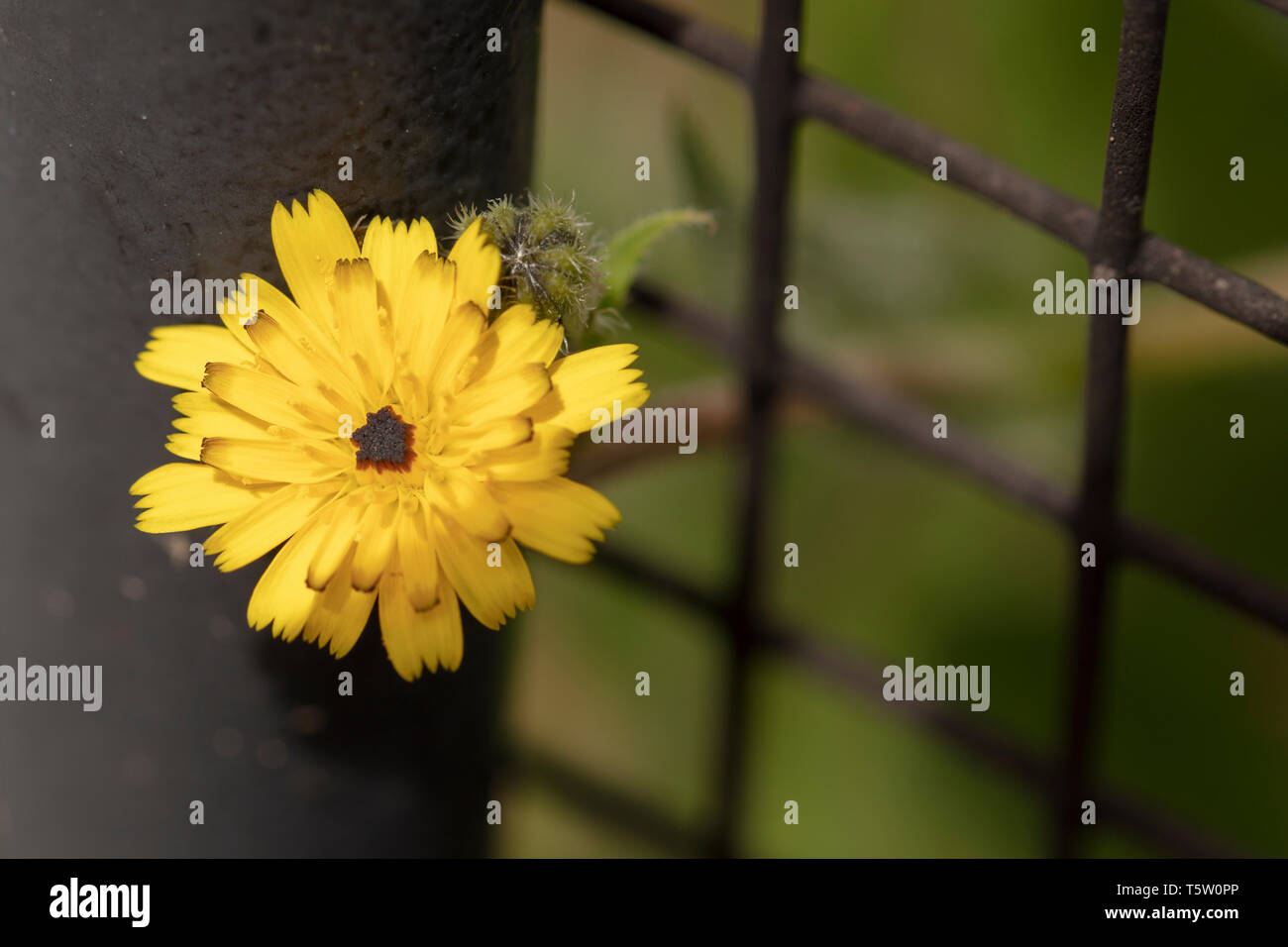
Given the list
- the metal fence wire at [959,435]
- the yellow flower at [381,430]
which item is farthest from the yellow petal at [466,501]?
the metal fence wire at [959,435]

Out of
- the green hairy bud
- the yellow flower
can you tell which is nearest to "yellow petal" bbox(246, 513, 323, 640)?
the yellow flower

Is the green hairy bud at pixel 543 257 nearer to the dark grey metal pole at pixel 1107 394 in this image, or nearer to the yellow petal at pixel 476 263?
the yellow petal at pixel 476 263

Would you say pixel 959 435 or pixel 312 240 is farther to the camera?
pixel 959 435

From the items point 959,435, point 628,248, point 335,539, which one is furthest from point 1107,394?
point 335,539

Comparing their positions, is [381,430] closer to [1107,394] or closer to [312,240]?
[312,240]

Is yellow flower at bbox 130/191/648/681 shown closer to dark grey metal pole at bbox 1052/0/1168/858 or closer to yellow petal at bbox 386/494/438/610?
yellow petal at bbox 386/494/438/610
